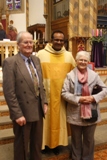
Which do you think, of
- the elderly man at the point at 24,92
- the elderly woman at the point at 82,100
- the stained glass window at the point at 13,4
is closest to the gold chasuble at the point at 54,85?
the elderly woman at the point at 82,100

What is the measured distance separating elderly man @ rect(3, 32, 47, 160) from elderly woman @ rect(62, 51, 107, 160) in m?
0.36

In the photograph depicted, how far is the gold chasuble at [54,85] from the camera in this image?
2.44 m

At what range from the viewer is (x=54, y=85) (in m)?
2.44

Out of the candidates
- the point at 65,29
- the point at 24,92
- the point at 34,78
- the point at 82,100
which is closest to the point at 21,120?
the point at 24,92

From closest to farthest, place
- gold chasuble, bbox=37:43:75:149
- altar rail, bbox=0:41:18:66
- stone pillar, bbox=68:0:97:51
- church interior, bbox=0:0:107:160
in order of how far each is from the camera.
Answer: gold chasuble, bbox=37:43:75:149 < church interior, bbox=0:0:107:160 < altar rail, bbox=0:41:18:66 < stone pillar, bbox=68:0:97:51

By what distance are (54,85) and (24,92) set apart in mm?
601

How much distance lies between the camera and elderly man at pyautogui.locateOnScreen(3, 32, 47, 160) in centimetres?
186

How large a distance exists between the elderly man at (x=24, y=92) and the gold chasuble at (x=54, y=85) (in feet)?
1.20

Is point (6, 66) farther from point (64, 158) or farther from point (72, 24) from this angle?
point (72, 24)

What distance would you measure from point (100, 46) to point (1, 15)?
232 inches

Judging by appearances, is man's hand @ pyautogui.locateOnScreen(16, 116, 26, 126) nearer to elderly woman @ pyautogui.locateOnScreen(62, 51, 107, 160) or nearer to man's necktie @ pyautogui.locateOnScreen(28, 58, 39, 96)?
man's necktie @ pyautogui.locateOnScreen(28, 58, 39, 96)

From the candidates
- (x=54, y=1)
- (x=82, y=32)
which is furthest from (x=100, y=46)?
(x=54, y=1)

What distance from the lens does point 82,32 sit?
6680 mm

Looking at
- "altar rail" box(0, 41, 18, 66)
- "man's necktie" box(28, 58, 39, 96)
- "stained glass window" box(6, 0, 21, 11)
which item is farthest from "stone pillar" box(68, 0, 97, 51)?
"man's necktie" box(28, 58, 39, 96)
